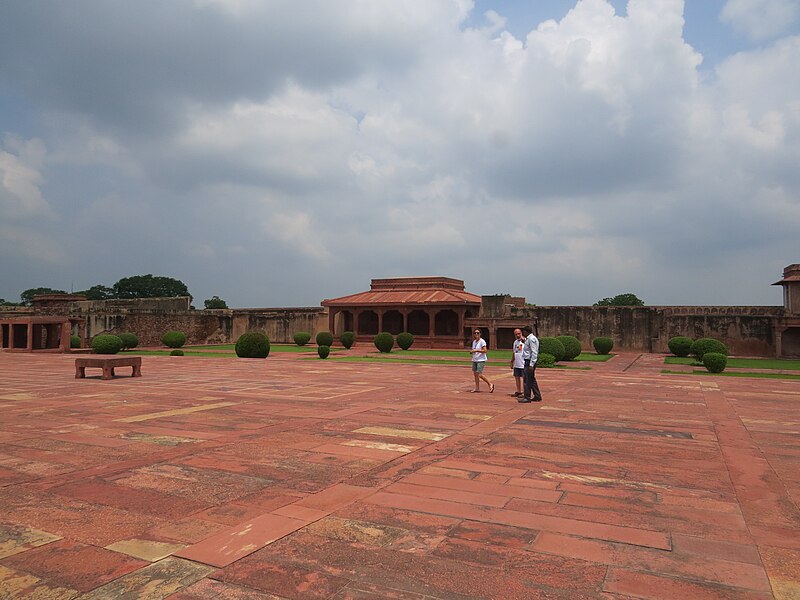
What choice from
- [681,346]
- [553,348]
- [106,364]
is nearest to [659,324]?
[681,346]

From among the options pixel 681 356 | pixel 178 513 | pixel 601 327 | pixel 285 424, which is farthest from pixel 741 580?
pixel 601 327

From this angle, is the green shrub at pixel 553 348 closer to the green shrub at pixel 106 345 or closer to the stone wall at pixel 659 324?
the stone wall at pixel 659 324

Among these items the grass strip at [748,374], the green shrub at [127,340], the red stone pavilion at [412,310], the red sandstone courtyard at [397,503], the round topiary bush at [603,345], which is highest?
the red stone pavilion at [412,310]

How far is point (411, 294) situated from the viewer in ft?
117

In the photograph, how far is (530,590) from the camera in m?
2.89

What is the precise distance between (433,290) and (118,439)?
30.1m

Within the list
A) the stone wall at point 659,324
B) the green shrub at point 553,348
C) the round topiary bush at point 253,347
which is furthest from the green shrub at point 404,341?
the green shrub at point 553,348

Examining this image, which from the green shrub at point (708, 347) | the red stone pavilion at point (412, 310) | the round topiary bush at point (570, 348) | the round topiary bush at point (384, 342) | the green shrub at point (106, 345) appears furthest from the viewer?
the red stone pavilion at point (412, 310)

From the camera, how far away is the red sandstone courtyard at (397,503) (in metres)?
3.02

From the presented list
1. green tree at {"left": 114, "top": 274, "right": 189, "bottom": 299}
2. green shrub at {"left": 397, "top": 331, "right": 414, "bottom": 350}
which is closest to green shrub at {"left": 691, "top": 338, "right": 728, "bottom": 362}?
green shrub at {"left": 397, "top": 331, "right": 414, "bottom": 350}

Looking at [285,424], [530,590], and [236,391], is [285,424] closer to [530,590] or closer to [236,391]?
[236,391]

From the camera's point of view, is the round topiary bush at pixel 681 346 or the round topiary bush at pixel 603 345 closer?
the round topiary bush at pixel 681 346

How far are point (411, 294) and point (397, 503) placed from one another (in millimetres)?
31559

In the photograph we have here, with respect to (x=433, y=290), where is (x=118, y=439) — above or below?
below
